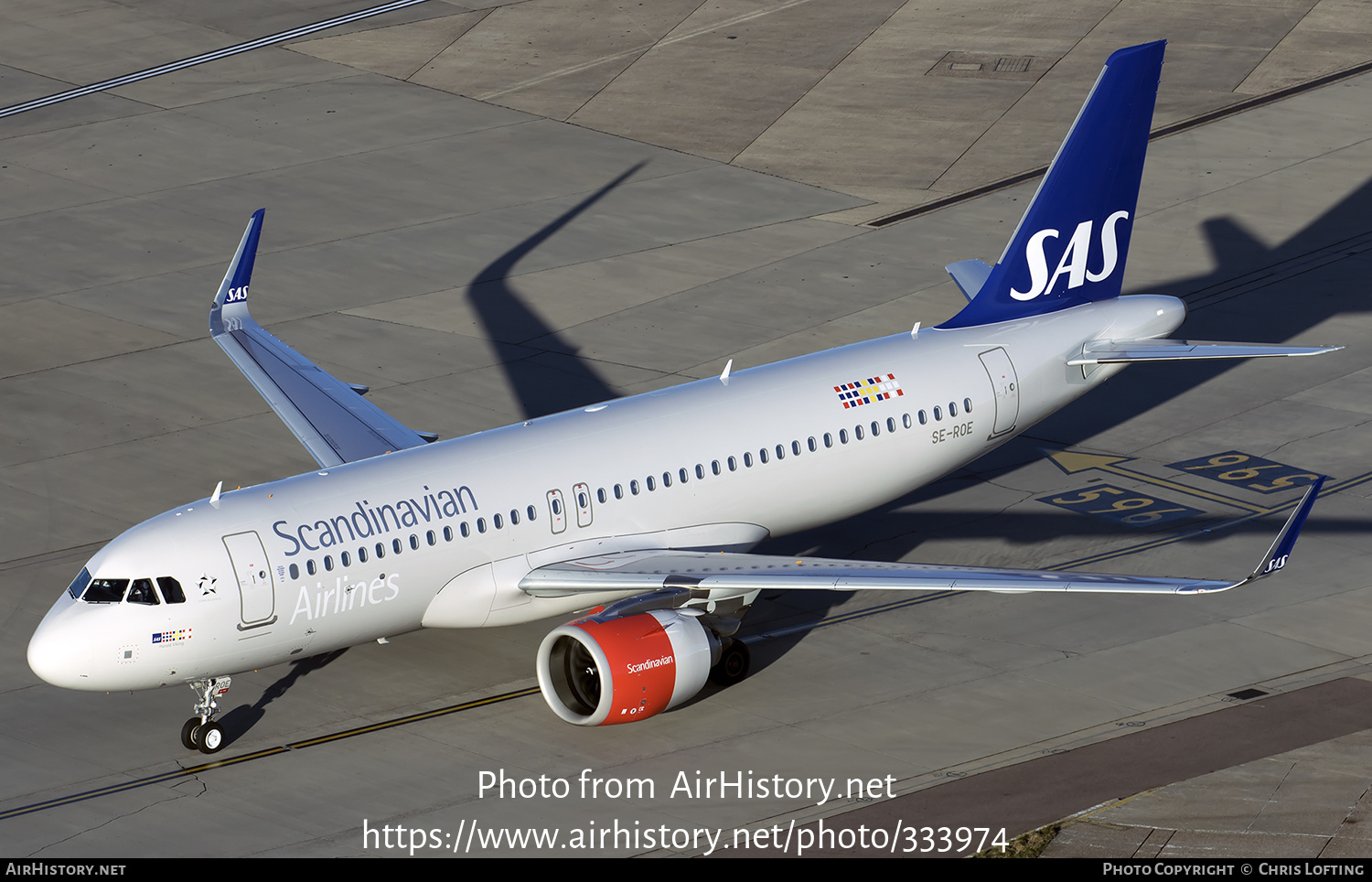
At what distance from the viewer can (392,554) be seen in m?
29.8

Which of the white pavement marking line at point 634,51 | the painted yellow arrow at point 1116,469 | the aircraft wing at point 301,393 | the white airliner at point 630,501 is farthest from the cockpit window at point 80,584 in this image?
the white pavement marking line at point 634,51

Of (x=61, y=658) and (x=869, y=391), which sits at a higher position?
(x=869, y=391)

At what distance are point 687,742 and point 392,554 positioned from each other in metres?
5.91

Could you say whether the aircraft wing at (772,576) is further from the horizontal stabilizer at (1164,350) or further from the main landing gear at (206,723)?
the main landing gear at (206,723)

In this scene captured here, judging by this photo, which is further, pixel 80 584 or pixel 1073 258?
pixel 1073 258

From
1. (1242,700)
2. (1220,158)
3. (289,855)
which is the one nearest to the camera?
(289,855)

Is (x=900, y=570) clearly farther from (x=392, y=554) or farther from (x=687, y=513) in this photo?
(x=392, y=554)

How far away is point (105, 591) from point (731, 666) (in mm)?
10800

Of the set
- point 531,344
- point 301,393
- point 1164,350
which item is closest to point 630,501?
point 301,393

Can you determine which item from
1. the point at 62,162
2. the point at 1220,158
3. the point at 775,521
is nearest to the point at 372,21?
the point at 62,162

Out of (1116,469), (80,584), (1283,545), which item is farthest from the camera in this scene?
(1116,469)

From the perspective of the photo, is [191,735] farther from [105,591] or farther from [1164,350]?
[1164,350]

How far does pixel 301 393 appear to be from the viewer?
121 feet

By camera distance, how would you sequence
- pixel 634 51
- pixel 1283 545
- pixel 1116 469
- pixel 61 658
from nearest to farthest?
pixel 1283 545, pixel 61 658, pixel 1116 469, pixel 634 51
